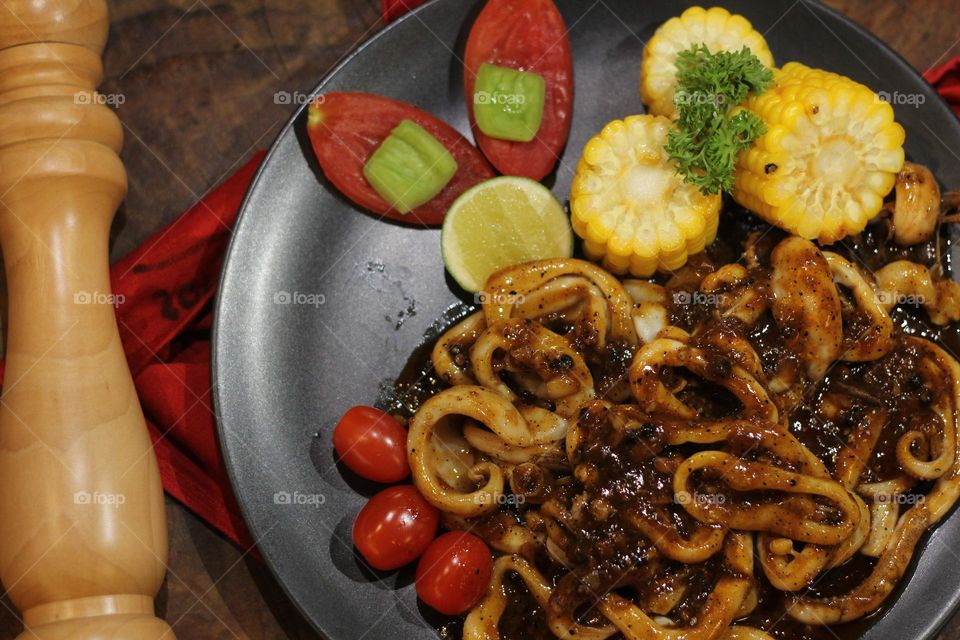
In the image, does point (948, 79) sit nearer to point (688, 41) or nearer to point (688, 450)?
point (688, 41)

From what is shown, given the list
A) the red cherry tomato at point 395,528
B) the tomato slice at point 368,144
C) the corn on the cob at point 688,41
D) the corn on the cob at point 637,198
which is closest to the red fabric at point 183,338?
the tomato slice at point 368,144

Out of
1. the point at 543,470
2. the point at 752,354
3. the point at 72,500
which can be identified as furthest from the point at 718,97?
the point at 72,500

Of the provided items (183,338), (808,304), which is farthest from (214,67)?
(808,304)

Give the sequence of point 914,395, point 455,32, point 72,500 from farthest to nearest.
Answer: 1. point 455,32
2. point 914,395
3. point 72,500

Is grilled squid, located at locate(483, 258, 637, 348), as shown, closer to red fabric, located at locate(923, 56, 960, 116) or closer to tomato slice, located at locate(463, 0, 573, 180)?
tomato slice, located at locate(463, 0, 573, 180)

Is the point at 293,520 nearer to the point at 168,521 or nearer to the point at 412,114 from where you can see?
the point at 168,521

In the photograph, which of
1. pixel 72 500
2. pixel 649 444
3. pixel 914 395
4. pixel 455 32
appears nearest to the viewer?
pixel 72 500

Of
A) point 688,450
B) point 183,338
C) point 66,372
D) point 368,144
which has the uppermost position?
point 368,144
